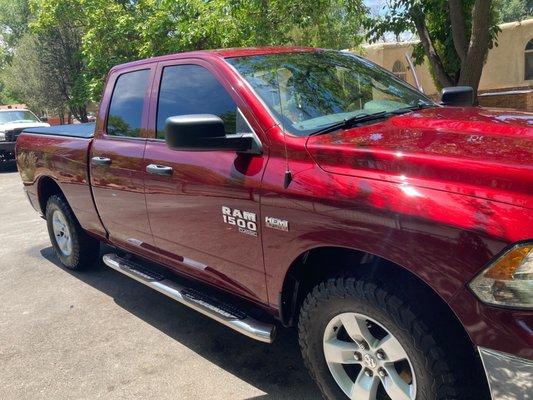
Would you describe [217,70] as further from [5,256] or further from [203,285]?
[5,256]

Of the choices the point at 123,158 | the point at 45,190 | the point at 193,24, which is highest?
the point at 193,24

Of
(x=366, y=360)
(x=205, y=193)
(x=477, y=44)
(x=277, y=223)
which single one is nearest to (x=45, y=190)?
(x=205, y=193)

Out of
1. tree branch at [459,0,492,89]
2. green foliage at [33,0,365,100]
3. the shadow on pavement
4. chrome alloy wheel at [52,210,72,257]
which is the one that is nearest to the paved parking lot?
the shadow on pavement

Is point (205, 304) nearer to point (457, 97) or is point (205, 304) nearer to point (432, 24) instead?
point (457, 97)

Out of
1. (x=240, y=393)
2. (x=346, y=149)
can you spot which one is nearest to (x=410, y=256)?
(x=346, y=149)

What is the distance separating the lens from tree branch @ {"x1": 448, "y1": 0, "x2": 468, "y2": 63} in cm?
689

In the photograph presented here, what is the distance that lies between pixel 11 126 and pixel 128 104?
524 inches

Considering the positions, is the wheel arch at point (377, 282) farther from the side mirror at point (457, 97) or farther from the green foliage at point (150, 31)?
the green foliage at point (150, 31)

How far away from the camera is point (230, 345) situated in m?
3.62

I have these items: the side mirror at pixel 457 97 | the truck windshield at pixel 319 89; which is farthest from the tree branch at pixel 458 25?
the truck windshield at pixel 319 89

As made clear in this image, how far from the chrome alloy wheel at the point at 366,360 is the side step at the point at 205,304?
16.6 inches

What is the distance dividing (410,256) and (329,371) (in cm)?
88

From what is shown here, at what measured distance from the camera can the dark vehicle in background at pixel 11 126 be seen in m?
15.0

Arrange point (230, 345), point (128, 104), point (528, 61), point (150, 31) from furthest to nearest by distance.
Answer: point (528, 61) < point (150, 31) < point (128, 104) < point (230, 345)
